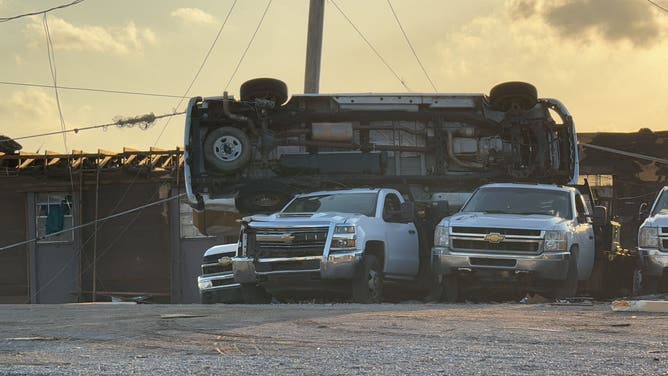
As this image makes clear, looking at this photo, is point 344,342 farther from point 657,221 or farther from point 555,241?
point 657,221

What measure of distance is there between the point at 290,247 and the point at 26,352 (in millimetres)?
6523

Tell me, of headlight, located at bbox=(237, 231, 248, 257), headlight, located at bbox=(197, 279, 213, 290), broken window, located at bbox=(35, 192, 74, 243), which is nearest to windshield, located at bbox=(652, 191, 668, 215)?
headlight, located at bbox=(237, 231, 248, 257)

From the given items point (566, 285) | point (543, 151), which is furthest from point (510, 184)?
point (566, 285)

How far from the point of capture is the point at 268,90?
17.2 meters

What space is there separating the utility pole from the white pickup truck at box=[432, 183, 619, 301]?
307 inches

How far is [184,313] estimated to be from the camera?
1235 centimetres

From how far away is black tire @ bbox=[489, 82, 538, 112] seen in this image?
55.7ft

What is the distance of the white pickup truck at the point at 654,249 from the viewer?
15.6 metres

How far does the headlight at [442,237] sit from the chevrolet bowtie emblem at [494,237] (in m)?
0.57

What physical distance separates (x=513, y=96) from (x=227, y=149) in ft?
15.3

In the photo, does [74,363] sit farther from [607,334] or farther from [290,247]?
[290,247]

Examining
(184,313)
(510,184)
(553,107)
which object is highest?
(553,107)

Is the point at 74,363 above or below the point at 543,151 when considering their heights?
below

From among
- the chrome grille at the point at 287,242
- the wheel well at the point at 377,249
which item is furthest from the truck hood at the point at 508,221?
the chrome grille at the point at 287,242
